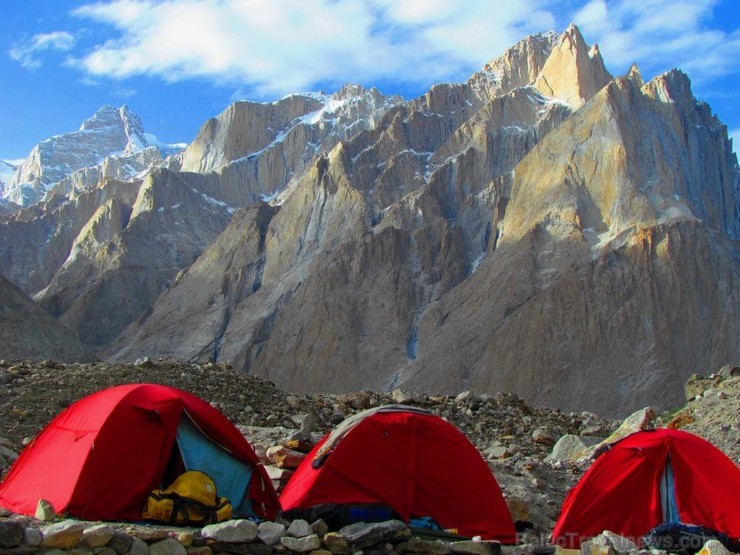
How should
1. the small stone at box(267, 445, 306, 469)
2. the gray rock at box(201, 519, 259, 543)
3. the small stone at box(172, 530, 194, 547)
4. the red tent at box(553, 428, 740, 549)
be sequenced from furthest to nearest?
the small stone at box(267, 445, 306, 469) → the red tent at box(553, 428, 740, 549) → the gray rock at box(201, 519, 259, 543) → the small stone at box(172, 530, 194, 547)

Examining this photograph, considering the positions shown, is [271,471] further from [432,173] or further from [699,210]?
[432,173]

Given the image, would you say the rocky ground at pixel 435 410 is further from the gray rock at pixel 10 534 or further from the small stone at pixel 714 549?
the gray rock at pixel 10 534

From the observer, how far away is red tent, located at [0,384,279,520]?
1157 centimetres

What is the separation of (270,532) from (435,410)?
557 inches

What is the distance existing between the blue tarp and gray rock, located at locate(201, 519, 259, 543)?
7.24ft

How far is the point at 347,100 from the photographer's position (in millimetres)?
166750

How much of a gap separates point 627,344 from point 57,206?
110m

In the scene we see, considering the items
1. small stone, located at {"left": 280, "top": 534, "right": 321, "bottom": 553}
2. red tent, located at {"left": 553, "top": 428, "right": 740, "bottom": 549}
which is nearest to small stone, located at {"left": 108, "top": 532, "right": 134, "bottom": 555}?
small stone, located at {"left": 280, "top": 534, "right": 321, "bottom": 553}

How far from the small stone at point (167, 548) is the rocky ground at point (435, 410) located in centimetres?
445

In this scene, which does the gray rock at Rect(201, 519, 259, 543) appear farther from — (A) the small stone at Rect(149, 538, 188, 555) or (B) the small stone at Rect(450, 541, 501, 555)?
(B) the small stone at Rect(450, 541, 501, 555)

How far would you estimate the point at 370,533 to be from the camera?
1055 cm

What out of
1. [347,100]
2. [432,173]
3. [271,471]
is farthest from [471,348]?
[347,100]

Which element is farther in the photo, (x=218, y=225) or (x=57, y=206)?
(x=57, y=206)

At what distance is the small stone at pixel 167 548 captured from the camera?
377 inches
